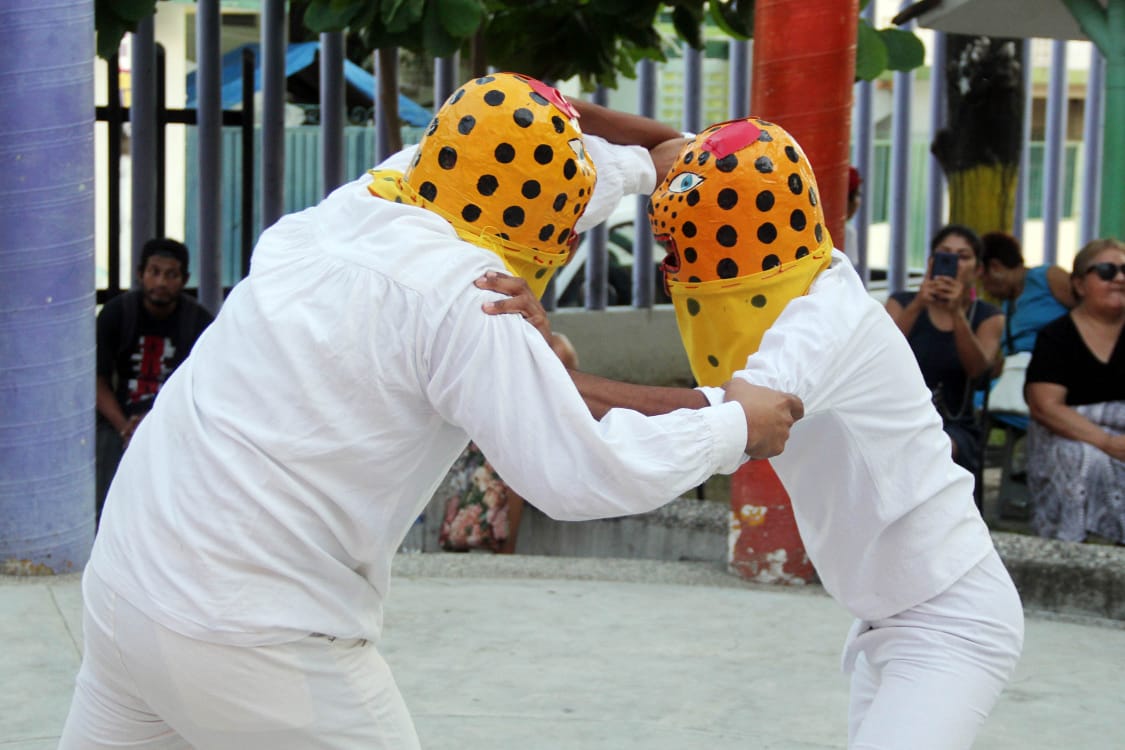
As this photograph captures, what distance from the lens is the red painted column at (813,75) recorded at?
531cm

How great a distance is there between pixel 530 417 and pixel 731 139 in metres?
0.83

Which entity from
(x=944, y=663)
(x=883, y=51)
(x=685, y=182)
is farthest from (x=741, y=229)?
(x=883, y=51)

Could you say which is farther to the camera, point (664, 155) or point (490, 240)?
point (664, 155)

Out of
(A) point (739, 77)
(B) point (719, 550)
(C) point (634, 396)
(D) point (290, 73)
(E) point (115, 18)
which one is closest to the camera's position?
(C) point (634, 396)

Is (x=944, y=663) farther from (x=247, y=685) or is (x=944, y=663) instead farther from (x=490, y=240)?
(x=247, y=685)

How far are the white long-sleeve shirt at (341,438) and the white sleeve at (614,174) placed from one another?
588 millimetres

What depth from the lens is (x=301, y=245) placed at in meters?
2.41

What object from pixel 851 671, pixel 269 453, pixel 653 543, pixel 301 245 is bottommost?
Answer: pixel 653 543

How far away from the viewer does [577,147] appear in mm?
2463

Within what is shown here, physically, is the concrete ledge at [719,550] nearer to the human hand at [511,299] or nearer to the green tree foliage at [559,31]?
the green tree foliage at [559,31]

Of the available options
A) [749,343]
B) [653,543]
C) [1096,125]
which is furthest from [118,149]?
[1096,125]

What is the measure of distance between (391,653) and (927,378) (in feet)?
9.13

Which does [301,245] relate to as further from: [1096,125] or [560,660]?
[1096,125]

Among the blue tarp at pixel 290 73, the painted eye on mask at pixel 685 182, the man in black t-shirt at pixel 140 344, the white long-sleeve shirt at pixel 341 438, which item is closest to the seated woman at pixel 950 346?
the man in black t-shirt at pixel 140 344
